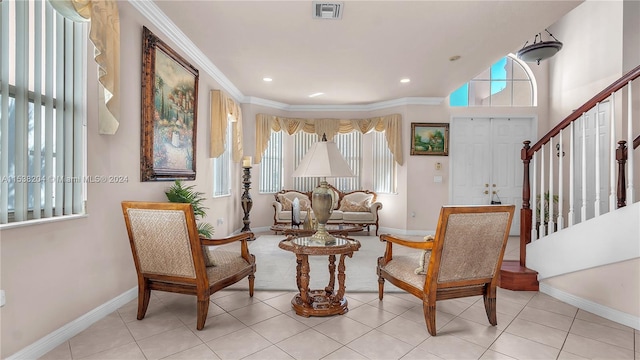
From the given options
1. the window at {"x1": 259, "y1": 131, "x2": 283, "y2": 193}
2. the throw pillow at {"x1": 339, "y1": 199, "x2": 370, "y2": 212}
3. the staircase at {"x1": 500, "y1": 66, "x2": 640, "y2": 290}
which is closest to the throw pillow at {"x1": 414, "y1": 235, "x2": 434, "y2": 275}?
the staircase at {"x1": 500, "y1": 66, "x2": 640, "y2": 290}

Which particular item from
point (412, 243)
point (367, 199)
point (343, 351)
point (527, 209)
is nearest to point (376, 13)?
point (412, 243)

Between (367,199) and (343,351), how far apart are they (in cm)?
436

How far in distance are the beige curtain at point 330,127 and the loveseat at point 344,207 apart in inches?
36.0

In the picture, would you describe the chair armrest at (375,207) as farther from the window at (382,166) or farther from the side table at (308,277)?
the side table at (308,277)

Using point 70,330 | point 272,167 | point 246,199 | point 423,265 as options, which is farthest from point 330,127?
point 70,330

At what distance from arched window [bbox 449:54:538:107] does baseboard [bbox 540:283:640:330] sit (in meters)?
4.07

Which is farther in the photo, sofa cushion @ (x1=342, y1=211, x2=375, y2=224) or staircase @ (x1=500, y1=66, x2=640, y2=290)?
sofa cushion @ (x1=342, y1=211, x2=375, y2=224)

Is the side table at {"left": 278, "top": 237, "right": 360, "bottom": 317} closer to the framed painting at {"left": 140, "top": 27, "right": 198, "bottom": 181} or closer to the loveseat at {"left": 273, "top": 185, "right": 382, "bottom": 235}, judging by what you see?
the framed painting at {"left": 140, "top": 27, "right": 198, "bottom": 181}

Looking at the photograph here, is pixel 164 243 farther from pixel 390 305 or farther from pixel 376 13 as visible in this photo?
pixel 376 13

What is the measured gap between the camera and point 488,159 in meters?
5.92

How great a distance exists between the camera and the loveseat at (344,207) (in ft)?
19.1

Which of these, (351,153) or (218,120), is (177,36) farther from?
(351,153)

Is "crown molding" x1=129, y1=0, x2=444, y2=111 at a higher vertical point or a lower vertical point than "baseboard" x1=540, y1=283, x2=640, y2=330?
higher

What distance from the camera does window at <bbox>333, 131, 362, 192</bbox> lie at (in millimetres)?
6758
